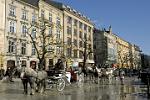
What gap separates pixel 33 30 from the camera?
65812 millimetres

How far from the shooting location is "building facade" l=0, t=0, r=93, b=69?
197 ft

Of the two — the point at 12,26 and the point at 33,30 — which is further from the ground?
the point at 12,26

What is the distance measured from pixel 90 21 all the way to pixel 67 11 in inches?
747

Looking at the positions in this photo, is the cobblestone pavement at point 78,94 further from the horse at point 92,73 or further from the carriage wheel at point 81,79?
the horse at point 92,73

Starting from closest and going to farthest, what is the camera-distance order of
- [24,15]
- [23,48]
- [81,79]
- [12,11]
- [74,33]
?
[81,79], [12,11], [23,48], [24,15], [74,33]

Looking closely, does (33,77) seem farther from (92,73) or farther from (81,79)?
(92,73)

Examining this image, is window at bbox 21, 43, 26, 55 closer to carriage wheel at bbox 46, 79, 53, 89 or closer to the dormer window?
the dormer window

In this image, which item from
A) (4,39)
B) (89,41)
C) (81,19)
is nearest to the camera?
(4,39)

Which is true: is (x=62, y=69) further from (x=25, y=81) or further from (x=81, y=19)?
(x=81, y=19)

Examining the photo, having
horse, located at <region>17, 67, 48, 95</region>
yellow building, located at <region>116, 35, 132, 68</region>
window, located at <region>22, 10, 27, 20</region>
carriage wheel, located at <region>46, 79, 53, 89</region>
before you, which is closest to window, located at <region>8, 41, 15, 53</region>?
window, located at <region>22, 10, 27, 20</region>

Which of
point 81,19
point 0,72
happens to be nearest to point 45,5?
point 81,19

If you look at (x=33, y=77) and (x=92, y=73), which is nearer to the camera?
(x=33, y=77)

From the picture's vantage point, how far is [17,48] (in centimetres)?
6266

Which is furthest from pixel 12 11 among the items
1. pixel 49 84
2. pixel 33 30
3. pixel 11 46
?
pixel 49 84
